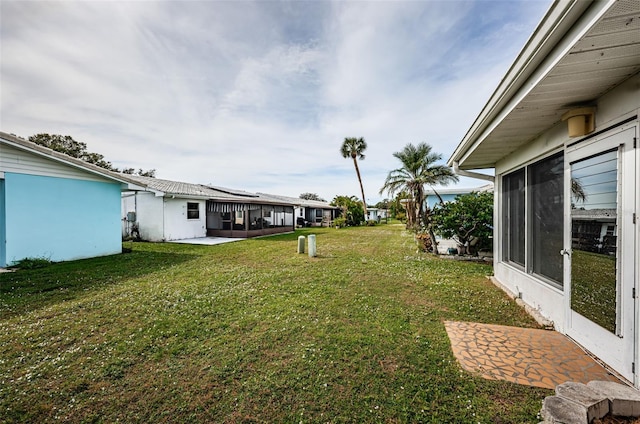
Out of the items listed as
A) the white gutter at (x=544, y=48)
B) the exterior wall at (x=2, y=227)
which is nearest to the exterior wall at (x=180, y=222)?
the exterior wall at (x=2, y=227)

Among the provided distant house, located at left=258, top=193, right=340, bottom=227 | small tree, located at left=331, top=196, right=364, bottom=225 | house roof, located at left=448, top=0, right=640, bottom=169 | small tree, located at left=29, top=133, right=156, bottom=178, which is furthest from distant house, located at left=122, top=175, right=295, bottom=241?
small tree, located at left=29, top=133, right=156, bottom=178

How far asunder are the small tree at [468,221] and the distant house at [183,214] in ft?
37.2

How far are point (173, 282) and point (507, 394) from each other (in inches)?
254

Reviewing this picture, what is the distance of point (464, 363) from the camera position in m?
2.88

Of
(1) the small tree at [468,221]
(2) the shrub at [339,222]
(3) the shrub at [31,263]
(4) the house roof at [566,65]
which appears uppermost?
(4) the house roof at [566,65]

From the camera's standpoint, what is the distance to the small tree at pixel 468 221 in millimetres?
8547

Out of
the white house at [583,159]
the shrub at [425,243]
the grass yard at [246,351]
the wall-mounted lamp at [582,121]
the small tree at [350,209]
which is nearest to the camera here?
A: the white house at [583,159]

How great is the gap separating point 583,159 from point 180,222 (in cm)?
1644

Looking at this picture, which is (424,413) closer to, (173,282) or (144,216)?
(173,282)

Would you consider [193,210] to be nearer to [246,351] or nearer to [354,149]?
[246,351]

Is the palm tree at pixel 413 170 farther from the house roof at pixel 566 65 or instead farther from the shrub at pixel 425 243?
the house roof at pixel 566 65

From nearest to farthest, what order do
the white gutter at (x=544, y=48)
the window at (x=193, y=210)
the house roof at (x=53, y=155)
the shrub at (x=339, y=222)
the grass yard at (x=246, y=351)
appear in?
the white gutter at (x=544, y=48)
the grass yard at (x=246, y=351)
the house roof at (x=53, y=155)
the window at (x=193, y=210)
the shrub at (x=339, y=222)

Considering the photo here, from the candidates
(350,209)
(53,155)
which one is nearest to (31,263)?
(53,155)

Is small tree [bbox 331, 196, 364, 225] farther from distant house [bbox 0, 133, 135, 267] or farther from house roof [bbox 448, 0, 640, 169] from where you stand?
house roof [bbox 448, 0, 640, 169]
